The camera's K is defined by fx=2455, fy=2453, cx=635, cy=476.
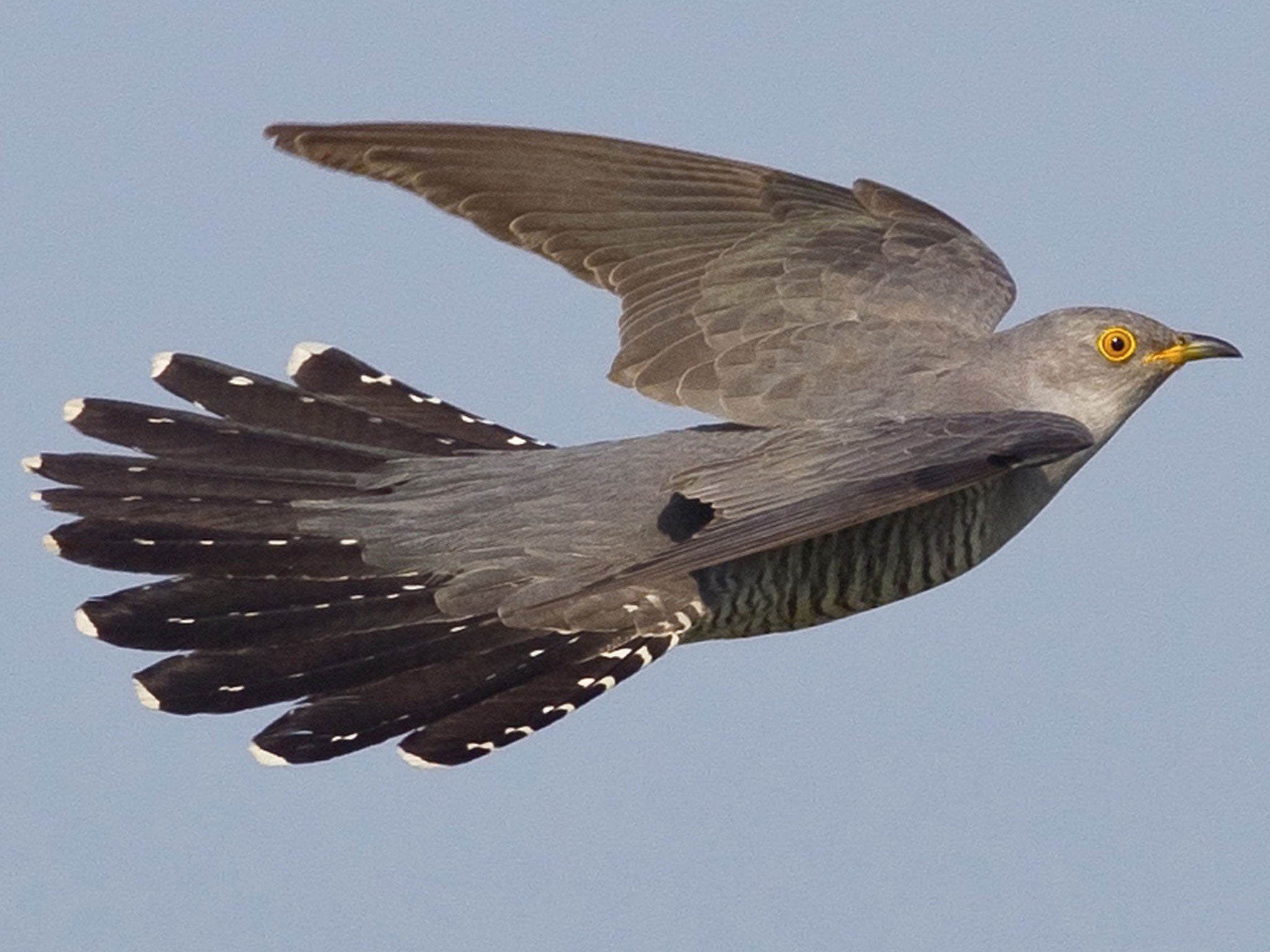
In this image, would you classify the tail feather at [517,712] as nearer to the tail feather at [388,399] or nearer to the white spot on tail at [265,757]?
the white spot on tail at [265,757]

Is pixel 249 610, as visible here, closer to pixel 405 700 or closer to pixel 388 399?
pixel 405 700

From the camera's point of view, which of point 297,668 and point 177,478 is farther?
point 177,478

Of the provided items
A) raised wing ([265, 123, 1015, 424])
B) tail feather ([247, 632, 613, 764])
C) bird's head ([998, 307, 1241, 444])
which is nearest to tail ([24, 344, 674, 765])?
tail feather ([247, 632, 613, 764])

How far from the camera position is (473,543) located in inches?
280

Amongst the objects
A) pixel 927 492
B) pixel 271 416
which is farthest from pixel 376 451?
pixel 927 492

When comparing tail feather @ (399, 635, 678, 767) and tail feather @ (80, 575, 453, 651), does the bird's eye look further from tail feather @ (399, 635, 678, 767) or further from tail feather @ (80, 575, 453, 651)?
tail feather @ (80, 575, 453, 651)

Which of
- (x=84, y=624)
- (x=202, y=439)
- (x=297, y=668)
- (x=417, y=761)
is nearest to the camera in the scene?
(x=417, y=761)

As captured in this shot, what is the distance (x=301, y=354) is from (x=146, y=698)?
1.70 meters

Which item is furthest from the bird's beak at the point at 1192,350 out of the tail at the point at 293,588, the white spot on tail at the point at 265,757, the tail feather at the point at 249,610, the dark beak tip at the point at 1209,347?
the white spot on tail at the point at 265,757

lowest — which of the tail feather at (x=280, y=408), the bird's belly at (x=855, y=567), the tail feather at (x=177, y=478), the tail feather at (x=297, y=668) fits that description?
the tail feather at (x=297, y=668)

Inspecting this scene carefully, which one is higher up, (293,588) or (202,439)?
(202,439)

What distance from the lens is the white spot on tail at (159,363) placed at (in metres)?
7.79

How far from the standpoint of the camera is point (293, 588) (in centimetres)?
698

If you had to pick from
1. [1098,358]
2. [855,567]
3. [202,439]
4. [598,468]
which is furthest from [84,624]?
[1098,358]
